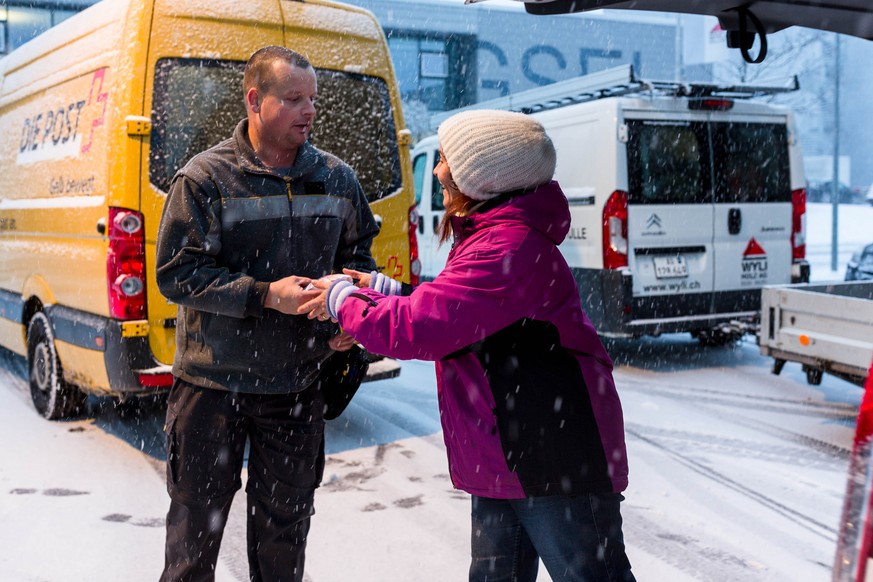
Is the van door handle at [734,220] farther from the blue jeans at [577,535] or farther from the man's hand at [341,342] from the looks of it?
Result: the blue jeans at [577,535]

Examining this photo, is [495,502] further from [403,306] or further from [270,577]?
[270,577]

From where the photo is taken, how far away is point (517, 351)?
2320mm

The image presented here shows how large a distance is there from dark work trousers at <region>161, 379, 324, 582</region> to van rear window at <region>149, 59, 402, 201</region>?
232 cm

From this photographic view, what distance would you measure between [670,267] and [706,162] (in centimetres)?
102

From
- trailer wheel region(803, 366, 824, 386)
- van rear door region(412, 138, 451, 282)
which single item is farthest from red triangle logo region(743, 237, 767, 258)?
van rear door region(412, 138, 451, 282)

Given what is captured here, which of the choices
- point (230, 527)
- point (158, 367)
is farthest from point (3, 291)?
point (230, 527)

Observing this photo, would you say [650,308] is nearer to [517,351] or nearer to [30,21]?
[517,351]

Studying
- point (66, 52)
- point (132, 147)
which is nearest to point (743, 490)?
point (132, 147)

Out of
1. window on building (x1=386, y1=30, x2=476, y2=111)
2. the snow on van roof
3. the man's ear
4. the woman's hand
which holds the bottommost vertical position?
the woman's hand

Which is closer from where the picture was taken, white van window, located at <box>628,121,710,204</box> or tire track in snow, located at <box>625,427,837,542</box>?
tire track in snow, located at <box>625,427,837,542</box>

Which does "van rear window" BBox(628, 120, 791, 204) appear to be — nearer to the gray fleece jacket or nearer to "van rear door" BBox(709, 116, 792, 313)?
"van rear door" BBox(709, 116, 792, 313)

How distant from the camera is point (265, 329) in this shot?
2910 mm

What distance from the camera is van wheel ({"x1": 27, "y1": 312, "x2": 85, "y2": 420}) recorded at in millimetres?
5875

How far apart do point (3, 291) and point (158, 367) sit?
8.43 feet
